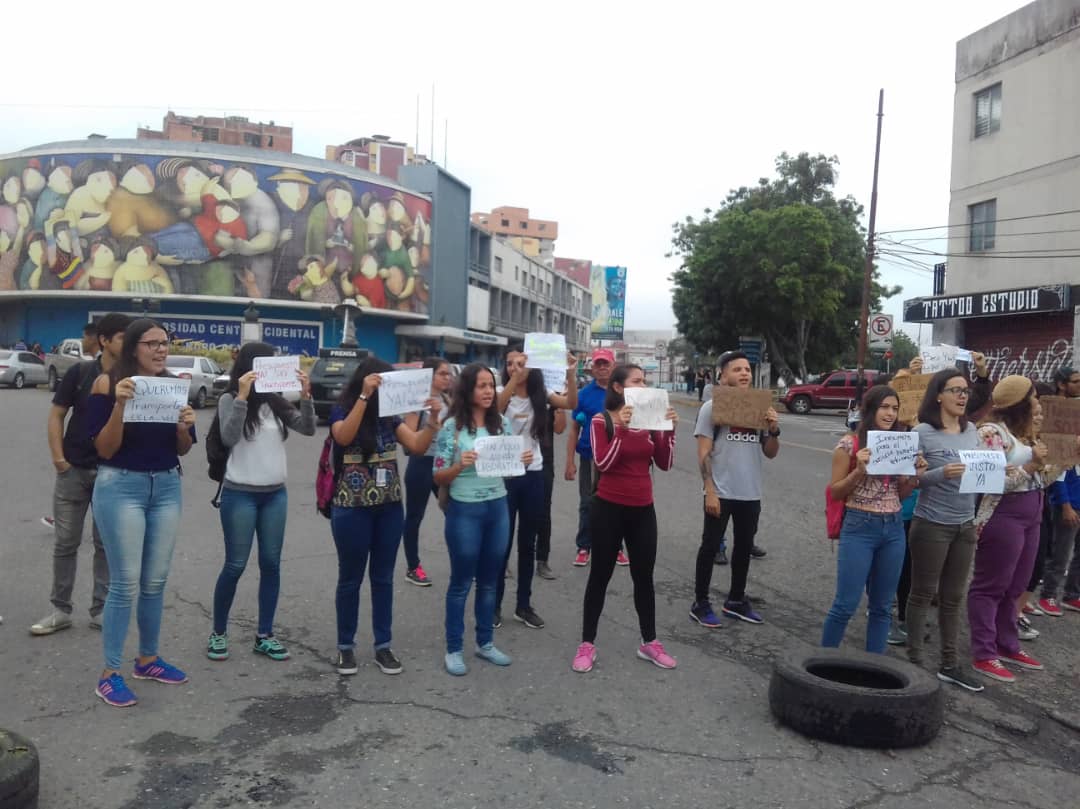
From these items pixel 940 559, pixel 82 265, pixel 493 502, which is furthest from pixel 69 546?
pixel 82 265

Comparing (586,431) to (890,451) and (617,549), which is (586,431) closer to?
(617,549)

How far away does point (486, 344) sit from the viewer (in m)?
67.4

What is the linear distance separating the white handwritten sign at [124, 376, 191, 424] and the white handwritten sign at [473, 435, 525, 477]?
1.59 meters

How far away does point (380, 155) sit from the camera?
8250 centimetres

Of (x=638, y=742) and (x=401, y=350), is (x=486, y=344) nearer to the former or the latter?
(x=401, y=350)

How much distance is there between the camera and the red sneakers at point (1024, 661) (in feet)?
19.0

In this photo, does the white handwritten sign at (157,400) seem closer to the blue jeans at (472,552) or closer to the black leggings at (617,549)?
the blue jeans at (472,552)

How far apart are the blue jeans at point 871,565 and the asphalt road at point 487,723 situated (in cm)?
58

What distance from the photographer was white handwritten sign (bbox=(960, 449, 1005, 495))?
5164 mm

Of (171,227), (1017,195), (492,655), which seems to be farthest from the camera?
(171,227)

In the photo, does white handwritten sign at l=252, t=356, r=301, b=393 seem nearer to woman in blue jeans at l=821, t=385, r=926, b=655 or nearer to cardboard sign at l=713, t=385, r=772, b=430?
cardboard sign at l=713, t=385, r=772, b=430

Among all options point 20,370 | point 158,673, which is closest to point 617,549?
point 158,673

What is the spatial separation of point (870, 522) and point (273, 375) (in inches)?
134

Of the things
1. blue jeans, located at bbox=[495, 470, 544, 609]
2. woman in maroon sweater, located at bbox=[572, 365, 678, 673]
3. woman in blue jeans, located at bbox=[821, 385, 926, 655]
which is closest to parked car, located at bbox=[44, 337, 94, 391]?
blue jeans, located at bbox=[495, 470, 544, 609]
